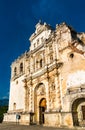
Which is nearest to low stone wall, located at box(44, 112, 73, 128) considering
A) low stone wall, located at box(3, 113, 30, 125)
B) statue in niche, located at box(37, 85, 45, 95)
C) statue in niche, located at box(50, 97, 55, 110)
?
statue in niche, located at box(50, 97, 55, 110)

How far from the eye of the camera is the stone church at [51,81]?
1633cm

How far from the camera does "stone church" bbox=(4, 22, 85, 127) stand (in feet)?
53.6

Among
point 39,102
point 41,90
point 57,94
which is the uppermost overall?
point 41,90

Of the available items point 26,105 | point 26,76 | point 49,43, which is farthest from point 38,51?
point 26,105

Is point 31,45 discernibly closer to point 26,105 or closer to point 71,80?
point 26,105

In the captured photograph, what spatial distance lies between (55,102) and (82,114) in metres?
4.08

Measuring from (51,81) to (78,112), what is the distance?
5.92m

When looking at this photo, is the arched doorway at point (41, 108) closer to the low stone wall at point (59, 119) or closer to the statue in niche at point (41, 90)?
the statue in niche at point (41, 90)

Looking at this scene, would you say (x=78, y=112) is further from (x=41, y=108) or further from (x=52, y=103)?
(x=41, y=108)

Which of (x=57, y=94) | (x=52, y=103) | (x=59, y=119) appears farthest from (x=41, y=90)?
(x=59, y=119)

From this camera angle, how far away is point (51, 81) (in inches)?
814

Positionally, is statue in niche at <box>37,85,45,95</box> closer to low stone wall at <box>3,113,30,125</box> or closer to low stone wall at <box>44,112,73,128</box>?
low stone wall at <box>3,113,30,125</box>

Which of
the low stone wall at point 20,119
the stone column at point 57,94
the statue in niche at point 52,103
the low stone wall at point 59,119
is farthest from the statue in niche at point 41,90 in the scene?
the low stone wall at point 59,119

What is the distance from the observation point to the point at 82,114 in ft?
51.9
